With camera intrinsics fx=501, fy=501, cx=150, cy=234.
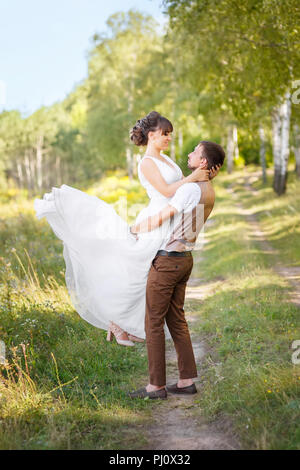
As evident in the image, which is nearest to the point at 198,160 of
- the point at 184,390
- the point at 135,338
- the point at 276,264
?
the point at 135,338

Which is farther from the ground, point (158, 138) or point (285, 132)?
point (285, 132)

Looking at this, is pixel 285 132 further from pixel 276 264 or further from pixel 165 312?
pixel 165 312

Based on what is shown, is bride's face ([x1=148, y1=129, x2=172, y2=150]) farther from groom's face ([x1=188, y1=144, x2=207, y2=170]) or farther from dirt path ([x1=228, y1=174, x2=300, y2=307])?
dirt path ([x1=228, y1=174, x2=300, y2=307])

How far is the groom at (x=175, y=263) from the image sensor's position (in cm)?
444

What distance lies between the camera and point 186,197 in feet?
14.3

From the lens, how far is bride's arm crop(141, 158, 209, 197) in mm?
4430

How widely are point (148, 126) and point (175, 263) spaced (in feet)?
4.21

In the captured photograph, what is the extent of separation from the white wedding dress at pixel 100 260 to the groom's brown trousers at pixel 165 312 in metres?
0.22

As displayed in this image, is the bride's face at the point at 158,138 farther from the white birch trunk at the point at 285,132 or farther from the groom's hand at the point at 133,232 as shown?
the white birch trunk at the point at 285,132

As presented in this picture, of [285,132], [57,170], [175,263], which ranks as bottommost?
[175,263]

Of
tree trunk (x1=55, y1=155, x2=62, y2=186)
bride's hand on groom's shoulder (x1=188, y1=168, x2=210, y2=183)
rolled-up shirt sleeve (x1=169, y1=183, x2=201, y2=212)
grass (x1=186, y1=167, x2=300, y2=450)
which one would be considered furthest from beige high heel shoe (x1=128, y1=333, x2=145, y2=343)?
tree trunk (x1=55, y1=155, x2=62, y2=186)

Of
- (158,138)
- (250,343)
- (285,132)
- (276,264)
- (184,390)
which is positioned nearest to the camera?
(158,138)

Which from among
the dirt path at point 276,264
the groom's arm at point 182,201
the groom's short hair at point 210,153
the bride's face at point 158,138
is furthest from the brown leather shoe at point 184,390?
the dirt path at point 276,264
